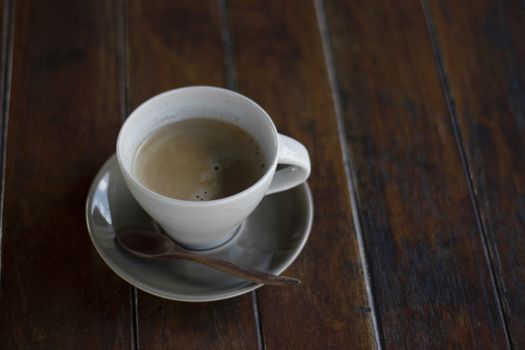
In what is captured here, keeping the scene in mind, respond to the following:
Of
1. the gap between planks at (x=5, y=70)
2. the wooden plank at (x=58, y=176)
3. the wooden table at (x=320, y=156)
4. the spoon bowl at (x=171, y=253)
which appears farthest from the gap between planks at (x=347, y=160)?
the gap between planks at (x=5, y=70)

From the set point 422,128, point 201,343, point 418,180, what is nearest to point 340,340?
point 201,343

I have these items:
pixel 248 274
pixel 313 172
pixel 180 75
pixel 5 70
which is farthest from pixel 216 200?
pixel 5 70

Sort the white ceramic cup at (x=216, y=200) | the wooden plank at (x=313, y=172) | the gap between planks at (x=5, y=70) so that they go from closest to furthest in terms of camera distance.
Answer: the white ceramic cup at (x=216, y=200) → the wooden plank at (x=313, y=172) → the gap between planks at (x=5, y=70)

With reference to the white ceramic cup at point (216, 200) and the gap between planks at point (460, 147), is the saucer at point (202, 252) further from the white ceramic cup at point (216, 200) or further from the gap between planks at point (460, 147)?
the gap between planks at point (460, 147)

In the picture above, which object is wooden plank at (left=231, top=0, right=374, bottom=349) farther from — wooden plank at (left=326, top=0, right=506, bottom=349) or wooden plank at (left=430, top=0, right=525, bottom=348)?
wooden plank at (left=430, top=0, right=525, bottom=348)

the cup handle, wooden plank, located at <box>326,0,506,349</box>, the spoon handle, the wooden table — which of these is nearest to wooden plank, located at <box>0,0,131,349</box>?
the wooden table

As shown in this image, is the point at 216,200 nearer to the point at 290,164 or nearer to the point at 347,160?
the point at 290,164
